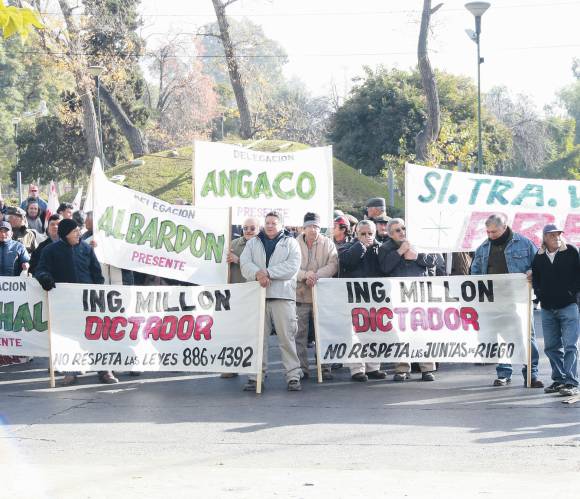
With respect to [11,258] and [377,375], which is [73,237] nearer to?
[11,258]

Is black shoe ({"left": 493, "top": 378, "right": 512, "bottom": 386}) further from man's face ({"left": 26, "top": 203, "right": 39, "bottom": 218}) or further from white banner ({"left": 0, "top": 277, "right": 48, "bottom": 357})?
man's face ({"left": 26, "top": 203, "right": 39, "bottom": 218})

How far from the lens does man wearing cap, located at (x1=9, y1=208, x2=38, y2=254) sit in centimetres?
1338

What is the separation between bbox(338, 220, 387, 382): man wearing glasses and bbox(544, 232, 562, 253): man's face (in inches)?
82.8

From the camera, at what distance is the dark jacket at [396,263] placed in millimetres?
10680

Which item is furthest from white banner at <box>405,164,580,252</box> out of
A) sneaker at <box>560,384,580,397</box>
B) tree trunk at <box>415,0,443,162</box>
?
tree trunk at <box>415,0,443,162</box>

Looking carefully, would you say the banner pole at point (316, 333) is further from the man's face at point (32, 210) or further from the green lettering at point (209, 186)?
the man's face at point (32, 210)

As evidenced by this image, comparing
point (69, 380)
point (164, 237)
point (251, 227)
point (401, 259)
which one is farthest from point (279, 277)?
point (69, 380)

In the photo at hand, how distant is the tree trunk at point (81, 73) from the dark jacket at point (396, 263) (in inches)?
1010

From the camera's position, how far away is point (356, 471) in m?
6.63

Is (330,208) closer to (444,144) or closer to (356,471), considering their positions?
(356,471)

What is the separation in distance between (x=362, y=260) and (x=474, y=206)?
4.72ft

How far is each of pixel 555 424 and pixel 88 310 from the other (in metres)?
5.20

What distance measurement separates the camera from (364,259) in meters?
11.0

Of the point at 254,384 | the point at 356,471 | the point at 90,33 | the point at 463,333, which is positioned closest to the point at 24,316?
the point at 254,384
